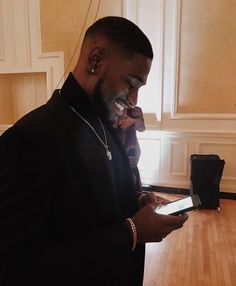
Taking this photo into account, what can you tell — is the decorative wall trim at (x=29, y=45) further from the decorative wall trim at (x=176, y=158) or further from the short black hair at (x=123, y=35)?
the short black hair at (x=123, y=35)

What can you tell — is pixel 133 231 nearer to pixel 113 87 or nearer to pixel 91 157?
pixel 91 157

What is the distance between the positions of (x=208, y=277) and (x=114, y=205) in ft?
5.45

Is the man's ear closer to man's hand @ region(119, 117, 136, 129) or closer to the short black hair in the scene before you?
the short black hair

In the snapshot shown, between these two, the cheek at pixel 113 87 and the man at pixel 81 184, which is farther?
the cheek at pixel 113 87

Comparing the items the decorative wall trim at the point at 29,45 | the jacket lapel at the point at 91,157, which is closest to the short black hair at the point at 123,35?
the jacket lapel at the point at 91,157

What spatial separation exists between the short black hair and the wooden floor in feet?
5.64

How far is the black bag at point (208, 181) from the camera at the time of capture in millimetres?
3303

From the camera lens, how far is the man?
58 centimetres

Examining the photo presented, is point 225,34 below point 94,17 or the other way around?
below

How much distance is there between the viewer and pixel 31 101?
4840 mm

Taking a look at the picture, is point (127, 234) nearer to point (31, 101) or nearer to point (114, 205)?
point (114, 205)

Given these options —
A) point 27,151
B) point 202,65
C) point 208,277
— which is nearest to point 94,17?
point 202,65

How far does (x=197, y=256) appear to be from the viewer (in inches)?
91.0

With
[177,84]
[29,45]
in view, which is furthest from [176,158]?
[29,45]
